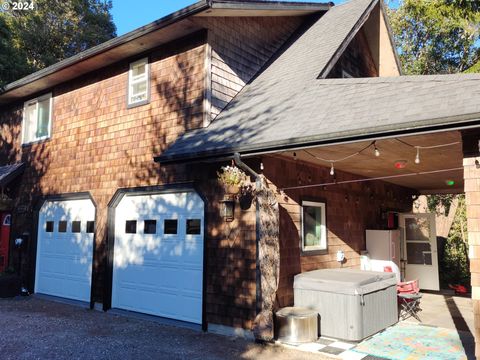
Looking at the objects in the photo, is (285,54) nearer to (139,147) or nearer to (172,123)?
(172,123)

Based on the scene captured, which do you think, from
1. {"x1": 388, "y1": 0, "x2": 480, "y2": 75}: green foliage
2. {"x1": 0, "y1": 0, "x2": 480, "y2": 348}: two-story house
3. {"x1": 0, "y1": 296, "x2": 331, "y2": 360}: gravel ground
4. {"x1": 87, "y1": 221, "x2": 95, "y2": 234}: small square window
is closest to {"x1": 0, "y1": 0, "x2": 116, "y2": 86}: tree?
{"x1": 0, "y1": 0, "x2": 480, "y2": 348}: two-story house

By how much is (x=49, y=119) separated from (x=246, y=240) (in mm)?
7488

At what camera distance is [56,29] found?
26.1 metres

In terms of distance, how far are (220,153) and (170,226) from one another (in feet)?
8.05

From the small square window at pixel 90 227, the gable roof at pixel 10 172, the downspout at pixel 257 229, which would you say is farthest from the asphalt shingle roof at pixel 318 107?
the gable roof at pixel 10 172

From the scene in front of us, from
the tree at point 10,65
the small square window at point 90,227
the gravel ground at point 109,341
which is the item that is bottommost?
the gravel ground at point 109,341

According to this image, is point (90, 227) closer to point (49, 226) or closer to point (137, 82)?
point (49, 226)

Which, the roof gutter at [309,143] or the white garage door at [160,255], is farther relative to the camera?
the white garage door at [160,255]

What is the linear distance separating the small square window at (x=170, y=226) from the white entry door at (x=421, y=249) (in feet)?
22.4

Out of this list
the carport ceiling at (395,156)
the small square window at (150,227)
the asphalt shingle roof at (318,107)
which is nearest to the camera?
the asphalt shingle roof at (318,107)

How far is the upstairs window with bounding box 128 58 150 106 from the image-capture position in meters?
9.44

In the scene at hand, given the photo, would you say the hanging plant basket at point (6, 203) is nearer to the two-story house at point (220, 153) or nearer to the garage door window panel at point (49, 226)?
the two-story house at point (220, 153)

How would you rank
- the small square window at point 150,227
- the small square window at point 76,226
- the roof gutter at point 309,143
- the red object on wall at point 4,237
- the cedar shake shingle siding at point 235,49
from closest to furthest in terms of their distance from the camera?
1. the roof gutter at point 309,143
2. the cedar shake shingle siding at point 235,49
3. the small square window at point 150,227
4. the small square window at point 76,226
5. the red object on wall at point 4,237

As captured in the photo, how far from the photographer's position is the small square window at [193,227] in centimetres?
801
